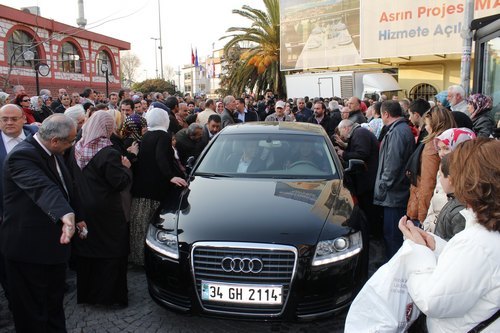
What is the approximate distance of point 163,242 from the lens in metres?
3.40

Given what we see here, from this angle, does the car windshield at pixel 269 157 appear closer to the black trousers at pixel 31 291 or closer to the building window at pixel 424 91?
the black trousers at pixel 31 291

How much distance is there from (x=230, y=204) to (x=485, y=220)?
2.31m

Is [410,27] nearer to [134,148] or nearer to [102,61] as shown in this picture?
[134,148]

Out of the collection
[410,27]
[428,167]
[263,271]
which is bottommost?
[263,271]

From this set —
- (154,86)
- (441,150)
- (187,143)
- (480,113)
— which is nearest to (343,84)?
(480,113)

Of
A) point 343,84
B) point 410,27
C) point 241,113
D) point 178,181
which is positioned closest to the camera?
point 178,181

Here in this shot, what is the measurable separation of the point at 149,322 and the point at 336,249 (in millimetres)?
1709

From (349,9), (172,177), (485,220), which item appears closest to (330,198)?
(172,177)

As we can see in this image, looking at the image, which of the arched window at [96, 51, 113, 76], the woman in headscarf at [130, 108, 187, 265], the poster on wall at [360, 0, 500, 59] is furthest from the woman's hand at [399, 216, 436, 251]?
the arched window at [96, 51, 113, 76]

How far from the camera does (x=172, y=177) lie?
4543 millimetres

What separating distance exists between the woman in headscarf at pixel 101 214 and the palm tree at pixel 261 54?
1021 inches

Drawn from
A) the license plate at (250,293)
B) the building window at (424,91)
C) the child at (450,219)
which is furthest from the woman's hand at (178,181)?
the building window at (424,91)

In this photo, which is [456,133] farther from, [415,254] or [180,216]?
[180,216]

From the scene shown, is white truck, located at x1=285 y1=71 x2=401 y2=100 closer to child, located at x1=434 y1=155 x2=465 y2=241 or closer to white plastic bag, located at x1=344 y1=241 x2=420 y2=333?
child, located at x1=434 y1=155 x2=465 y2=241
